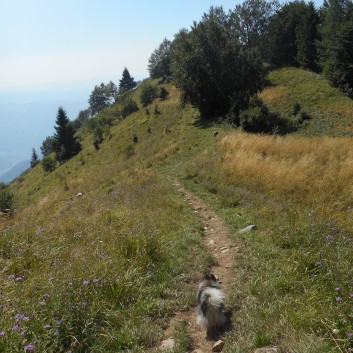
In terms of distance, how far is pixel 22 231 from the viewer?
6.44 m

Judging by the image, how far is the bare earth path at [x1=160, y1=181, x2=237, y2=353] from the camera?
14.8 feet

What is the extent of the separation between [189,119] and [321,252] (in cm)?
2765

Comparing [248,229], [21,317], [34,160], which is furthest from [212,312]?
[34,160]

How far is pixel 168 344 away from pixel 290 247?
3.21 metres

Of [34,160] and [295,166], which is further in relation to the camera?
[34,160]

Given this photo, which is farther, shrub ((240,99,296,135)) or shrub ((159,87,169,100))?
shrub ((159,87,169,100))

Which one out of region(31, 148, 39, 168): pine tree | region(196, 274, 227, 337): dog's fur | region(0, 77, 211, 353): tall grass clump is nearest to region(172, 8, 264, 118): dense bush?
region(0, 77, 211, 353): tall grass clump

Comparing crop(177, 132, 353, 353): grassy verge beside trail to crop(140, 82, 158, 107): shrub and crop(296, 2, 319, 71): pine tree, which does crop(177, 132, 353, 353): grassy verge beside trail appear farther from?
crop(296, 2, 319, 71): pine tree

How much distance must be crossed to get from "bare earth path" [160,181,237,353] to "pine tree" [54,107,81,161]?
44.8 meters

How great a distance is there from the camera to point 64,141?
182 feet

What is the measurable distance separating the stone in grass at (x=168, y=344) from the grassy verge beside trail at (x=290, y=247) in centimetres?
69

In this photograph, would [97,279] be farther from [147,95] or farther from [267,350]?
[147,95]

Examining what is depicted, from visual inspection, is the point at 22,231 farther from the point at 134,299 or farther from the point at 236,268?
the point at 236,268

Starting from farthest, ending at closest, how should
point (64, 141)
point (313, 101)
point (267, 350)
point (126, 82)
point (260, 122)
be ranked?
1. point (126, 82)
2. point (64, 141)
3. point (313, 101)
4. point (260, 122)
5. point (267, 350)
